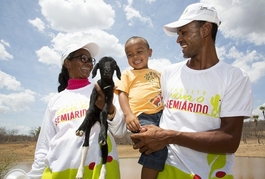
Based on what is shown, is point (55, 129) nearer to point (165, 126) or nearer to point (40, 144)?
point (40, 144)

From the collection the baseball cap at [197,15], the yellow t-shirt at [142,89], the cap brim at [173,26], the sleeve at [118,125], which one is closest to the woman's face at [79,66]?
the yellow t-shirt at [142,89]

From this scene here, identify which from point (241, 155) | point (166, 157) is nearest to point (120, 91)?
point (166, 157)

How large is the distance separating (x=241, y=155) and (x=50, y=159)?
58452 mm

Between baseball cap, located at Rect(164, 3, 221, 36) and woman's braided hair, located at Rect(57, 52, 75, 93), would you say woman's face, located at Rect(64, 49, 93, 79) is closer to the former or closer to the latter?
woman's braided hair, located at Rect(57, 52, 75, 93)

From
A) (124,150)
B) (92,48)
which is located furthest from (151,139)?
(124,150)

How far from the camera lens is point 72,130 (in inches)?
113

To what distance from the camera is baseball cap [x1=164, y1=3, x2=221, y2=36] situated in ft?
8.80

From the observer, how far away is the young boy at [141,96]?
8.46ft

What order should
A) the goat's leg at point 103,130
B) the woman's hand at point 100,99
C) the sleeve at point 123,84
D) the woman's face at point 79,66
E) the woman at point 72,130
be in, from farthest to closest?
the woman's face at point 79,66 < the sleeve at point 123,84 < the woman at point 72,130 < the woman's hand at point 100,99 < the goat's leg at point 103,130

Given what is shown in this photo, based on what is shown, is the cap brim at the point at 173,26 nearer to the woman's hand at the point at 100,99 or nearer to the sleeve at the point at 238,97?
the sleeve at the point at 238,97

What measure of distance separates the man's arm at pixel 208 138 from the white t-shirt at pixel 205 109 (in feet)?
0.31

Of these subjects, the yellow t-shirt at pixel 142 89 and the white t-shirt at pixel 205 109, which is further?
the yellow t-shirt at pixel 142 89

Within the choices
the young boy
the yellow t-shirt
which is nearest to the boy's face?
the young boy

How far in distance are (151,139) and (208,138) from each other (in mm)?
535
